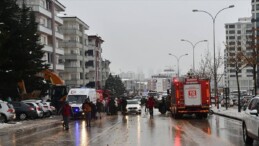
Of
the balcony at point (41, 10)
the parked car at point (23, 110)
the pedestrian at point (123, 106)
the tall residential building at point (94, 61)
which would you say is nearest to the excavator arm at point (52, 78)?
the pedestrian at point (123, 106)

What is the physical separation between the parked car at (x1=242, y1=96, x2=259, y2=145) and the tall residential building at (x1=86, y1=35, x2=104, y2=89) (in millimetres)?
96024

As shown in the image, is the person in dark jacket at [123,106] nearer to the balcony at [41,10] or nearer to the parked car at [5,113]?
the parked car at [5,113]

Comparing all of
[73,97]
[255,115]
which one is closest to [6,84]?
[73,97]

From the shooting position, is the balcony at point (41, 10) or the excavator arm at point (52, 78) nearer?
the excavator arm at point (52, 78)

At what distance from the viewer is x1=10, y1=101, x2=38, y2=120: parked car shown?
39.3 meters

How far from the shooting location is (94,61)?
12056 cm

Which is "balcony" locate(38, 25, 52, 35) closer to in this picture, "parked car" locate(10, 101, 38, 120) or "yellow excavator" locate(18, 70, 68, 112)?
"yellow excavator" locate(18, 70, 68, 112)

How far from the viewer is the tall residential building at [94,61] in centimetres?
11846

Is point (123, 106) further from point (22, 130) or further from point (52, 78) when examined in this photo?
point (22, 130)

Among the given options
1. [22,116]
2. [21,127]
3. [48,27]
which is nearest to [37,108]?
[22,116]

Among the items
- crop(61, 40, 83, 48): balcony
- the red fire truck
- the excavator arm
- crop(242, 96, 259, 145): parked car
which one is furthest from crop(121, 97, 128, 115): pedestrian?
crop(61, 40, 83, 48): balcony

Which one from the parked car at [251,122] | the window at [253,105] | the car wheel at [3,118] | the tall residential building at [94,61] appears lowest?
the car wheel at [3,118]

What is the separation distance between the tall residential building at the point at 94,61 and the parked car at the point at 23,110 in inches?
2860

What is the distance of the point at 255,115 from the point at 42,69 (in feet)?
128
